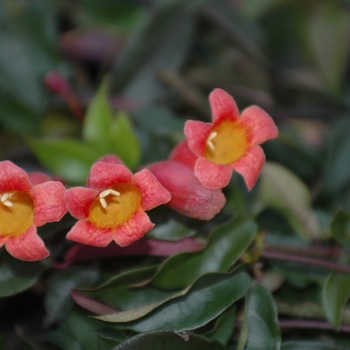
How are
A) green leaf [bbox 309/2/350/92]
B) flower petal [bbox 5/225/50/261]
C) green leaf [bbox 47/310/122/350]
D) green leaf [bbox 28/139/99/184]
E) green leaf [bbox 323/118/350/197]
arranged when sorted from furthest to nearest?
1. green leaf [bbox 309/2/350/92]
2. green leaf [bbox 323/118/350/197]
3. green leaf [bbox 28/139/99/184]
4. green leaf [bbox 47/310/122/350]
5. flower petal [bbox 5/225/50/261]

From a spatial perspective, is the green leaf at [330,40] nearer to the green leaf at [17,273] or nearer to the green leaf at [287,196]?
the green leaf at [287,196]

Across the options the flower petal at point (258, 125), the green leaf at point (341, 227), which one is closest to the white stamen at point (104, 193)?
the flower petal at point (258, 125)

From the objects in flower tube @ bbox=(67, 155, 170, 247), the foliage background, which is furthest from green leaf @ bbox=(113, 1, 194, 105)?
flower tube @ bbox=(67, 155, 170, 247)

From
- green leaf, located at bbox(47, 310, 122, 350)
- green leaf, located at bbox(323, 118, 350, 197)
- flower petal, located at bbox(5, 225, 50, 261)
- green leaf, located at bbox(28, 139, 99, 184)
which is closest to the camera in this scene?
flower petal, located at bbox(5, 225, 50, 261)

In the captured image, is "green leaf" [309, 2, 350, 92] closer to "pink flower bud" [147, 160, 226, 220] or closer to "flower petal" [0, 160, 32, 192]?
"pink flower bud" [147, 160, 226, 220]

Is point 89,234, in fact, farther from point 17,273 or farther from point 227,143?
point 227,143

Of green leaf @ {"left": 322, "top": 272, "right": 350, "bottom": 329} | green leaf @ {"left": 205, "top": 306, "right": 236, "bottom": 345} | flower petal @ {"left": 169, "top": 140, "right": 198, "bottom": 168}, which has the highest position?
flower petal @ {"left": 169, "top": 140, "right": 198, "bottom": 168}

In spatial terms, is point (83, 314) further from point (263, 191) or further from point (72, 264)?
point (263, 191)

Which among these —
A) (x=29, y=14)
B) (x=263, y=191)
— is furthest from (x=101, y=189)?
(x=29, y=14)
